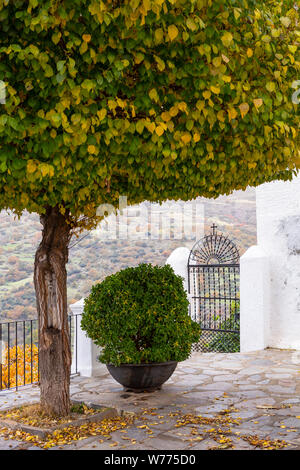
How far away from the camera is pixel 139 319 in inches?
266

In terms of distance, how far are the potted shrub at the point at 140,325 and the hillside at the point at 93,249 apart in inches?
584

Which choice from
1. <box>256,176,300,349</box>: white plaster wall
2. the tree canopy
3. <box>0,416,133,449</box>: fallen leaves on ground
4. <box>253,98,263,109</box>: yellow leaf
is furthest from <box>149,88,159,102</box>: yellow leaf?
<box>256,176,300,349</box>: white plaster wall

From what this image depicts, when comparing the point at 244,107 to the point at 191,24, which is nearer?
the point at 191,24

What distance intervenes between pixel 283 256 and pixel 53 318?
6.61 meters

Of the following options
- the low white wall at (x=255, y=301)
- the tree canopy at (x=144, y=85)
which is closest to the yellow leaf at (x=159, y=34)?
the tree canopy at (x=144, y=85)

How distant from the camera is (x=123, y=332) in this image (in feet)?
21.9

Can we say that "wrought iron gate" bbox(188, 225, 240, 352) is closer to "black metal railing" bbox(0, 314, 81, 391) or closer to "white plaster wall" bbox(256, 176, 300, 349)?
"white plaster wall" bbox(256, 176, 300, 349)

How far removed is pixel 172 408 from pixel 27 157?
4.01 meters

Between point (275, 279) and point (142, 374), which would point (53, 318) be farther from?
point (275, 279)

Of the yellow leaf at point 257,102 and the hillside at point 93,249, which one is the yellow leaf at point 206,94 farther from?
the hillside at point 93,249

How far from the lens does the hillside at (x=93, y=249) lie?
2358 cm

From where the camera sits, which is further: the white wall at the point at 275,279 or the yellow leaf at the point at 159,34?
the white wall at the point at 275,279

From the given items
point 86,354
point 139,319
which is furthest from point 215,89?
point 86,354

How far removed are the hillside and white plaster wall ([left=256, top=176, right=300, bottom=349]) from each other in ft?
38.2
